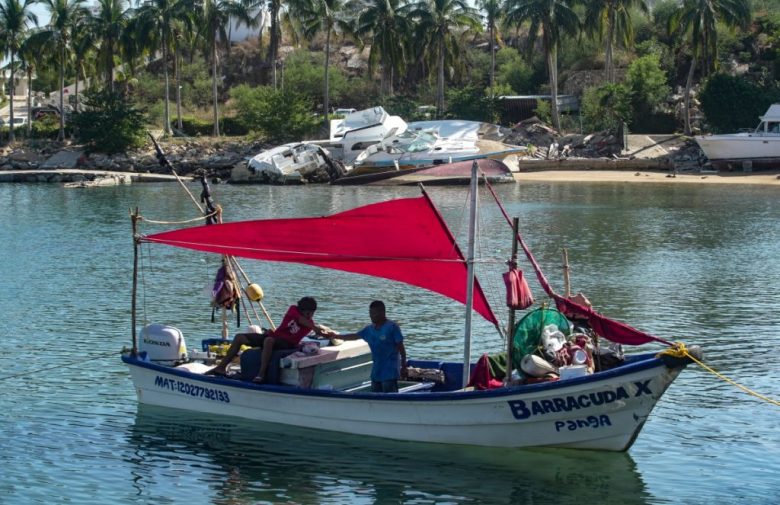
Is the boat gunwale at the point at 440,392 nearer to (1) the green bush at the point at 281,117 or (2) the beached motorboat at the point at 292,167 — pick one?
(2) the beached motorboat at the point at 292,167

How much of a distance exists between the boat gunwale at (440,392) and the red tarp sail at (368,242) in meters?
1.69

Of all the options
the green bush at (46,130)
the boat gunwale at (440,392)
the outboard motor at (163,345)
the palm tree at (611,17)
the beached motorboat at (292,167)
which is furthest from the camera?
the green bush at (46,130)

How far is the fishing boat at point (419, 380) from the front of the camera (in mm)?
14430

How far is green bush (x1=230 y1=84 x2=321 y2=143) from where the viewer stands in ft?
258

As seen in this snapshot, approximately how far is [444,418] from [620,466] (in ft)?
8.37

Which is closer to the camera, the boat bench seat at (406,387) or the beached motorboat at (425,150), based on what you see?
the boat bench seat at (406,387)

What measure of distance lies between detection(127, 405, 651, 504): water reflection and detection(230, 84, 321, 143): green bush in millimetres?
63305

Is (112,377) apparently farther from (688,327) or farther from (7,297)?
(688,327)

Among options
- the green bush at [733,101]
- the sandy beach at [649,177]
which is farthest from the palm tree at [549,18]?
the green bush at [733,101]

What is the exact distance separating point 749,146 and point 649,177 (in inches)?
230

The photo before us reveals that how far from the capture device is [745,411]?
58.9ft

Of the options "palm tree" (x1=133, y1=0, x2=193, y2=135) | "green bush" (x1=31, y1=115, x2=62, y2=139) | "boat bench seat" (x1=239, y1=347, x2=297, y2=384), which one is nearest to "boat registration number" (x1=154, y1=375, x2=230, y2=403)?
"boat bench seat" (x1=239, y1=347, x2=297, y2=384)

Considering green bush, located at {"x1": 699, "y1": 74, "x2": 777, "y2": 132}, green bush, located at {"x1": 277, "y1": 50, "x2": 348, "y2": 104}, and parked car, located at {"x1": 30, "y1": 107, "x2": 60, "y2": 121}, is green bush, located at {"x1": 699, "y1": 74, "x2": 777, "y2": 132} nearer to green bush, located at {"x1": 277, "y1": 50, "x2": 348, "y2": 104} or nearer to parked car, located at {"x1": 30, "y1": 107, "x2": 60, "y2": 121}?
green bush, located at {"x1": 277, "y1": 50, "x2": 348, "y2": 104}

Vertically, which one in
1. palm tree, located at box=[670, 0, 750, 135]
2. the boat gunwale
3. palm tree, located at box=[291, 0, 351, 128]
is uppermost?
palm tree, located at box=[291, 0, 351, 128]
